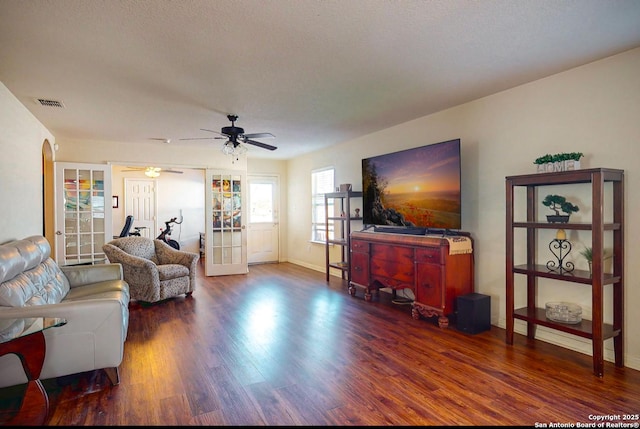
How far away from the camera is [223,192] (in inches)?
269

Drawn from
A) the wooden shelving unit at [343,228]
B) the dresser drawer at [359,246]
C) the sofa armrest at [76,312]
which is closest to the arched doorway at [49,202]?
the sofa armrest at [76,312]

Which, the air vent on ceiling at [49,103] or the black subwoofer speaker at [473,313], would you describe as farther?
the air vent on ceiling at [49,103]

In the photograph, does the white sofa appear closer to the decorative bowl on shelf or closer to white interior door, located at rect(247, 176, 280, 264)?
the decorative bowl on shelf

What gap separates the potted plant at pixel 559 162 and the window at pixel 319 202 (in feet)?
13.2

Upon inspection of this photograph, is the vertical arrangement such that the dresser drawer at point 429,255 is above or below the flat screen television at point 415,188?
below

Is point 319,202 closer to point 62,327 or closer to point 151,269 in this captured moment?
point 151,269

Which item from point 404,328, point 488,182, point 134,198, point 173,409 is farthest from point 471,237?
point 134,198

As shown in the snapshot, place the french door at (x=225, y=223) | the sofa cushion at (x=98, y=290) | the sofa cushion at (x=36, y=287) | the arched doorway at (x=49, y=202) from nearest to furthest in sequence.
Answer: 1. the sofa cushion at (x=36, y=287)
2. the sofa cushion at (x=98, y=290)
3. the arched doorway at (x=49, y=202)
4. the french door at (x=225, y=223)

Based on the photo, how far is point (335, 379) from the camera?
2574 millimetres

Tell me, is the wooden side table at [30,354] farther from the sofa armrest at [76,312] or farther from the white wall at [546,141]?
the white wall at [546,141]

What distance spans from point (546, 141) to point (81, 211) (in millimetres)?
6445

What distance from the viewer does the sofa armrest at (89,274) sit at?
384 centimetres

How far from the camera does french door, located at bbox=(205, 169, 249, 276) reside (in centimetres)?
672

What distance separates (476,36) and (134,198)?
846 cm
